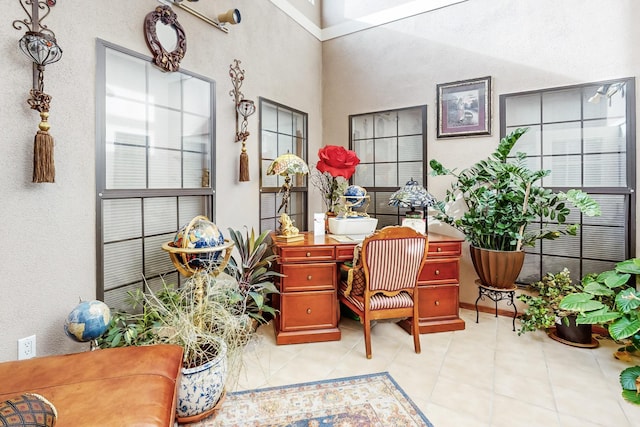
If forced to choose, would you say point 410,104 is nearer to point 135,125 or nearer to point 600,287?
point 600,287

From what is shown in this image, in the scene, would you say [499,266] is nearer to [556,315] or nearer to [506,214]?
[506,214]

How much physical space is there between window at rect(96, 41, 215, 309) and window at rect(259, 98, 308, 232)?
704mm

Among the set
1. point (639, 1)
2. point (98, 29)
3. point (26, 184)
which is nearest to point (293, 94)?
point (98, 29)

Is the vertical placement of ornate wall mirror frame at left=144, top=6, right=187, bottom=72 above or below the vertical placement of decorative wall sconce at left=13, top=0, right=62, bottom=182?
above

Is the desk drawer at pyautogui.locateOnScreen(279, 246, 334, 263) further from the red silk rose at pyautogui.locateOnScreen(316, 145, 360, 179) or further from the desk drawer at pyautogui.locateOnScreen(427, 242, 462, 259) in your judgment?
the desk drawer at pyautogui.locateOnScreen(427, 242, 462, 259)

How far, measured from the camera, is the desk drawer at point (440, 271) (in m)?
2.86

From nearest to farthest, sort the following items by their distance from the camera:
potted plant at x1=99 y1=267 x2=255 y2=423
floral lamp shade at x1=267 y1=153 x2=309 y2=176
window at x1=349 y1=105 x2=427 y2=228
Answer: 1. potted plant at x1=99 y1=267 x2=255 y2=423
2. floral lamp shade at x1=267 y1=153 x2=309 y2=176
3. window at x1=349 y1=105 x2=427 y2=228

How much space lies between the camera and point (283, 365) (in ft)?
7.53

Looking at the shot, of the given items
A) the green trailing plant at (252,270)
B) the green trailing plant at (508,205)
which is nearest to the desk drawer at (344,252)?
the green trailing plant at (252,270)

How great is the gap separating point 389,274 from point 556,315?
162 centimetres

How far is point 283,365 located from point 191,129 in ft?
6.56

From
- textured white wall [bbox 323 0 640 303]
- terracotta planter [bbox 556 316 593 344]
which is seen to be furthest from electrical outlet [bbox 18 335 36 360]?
terracotta planter [bbox 556 316 593 344]

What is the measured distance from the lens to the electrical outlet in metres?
1.63

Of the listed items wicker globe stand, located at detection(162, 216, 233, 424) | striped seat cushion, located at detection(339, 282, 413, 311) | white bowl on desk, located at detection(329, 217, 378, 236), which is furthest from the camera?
white bowl on desk, located at detection(329, 217, 378, 236)
